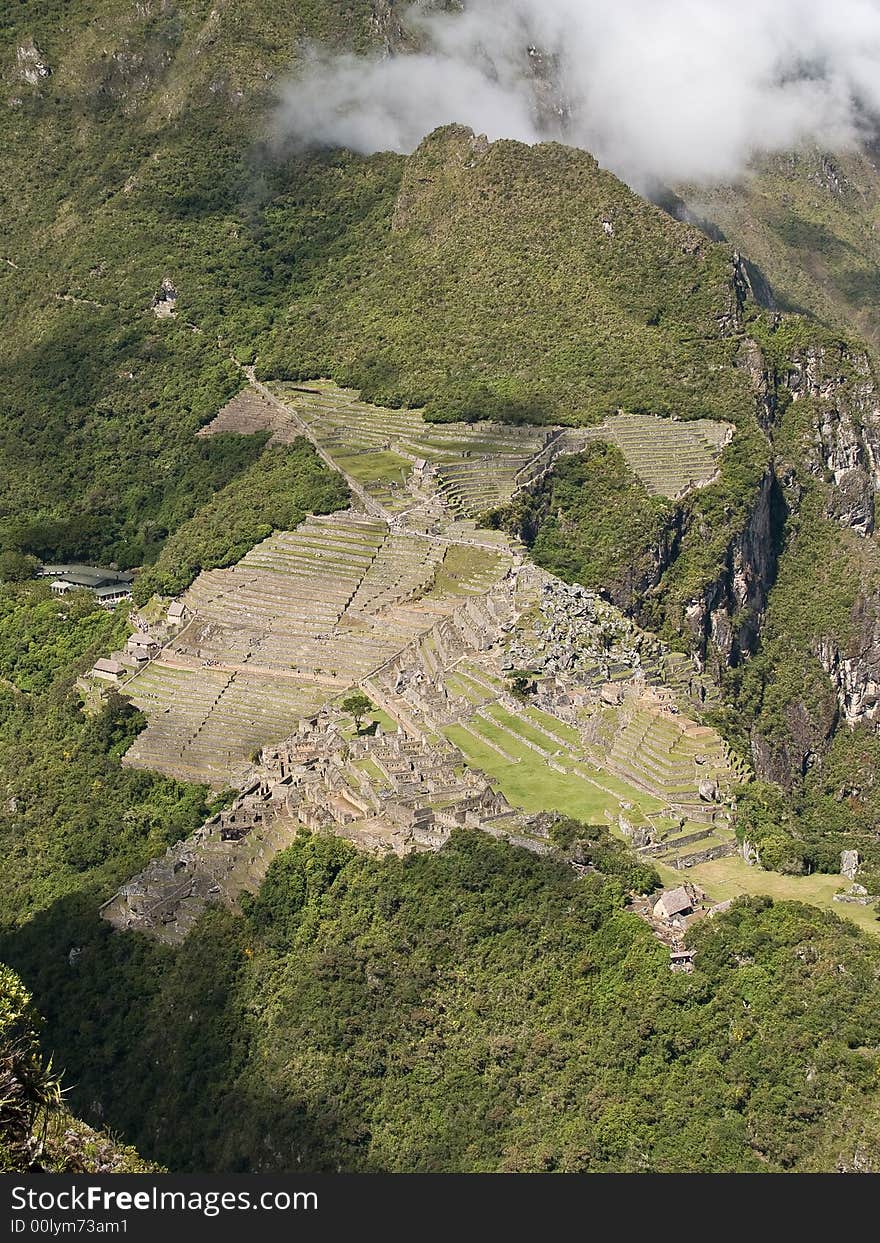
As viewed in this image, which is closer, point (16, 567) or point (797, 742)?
point (797, 742)

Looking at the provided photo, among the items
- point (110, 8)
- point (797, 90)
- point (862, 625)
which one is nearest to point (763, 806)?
point (862, 625)

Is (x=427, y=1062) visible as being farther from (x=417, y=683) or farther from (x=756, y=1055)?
(x=417, y=683)

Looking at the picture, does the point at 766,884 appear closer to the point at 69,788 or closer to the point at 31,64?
the point at 69,788

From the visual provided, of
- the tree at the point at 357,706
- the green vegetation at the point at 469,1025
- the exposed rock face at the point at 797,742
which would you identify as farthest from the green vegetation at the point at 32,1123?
the exposed rock face at the point at 797,742

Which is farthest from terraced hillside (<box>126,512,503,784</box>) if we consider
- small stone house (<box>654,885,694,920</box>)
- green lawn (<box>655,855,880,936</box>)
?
small stone house (<box>654,885,694,920</box>)

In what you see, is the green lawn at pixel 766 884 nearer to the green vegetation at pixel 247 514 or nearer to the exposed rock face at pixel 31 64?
the green vegetation at pixel 247 514

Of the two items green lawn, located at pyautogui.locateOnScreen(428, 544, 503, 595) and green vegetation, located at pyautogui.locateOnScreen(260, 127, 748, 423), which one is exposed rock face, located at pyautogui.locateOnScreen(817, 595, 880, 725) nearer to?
green vegetation, located at pyautogui.locateOnScreen(260, 127, 748, 423)

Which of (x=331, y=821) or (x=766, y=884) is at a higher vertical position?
(x=766, y=884)

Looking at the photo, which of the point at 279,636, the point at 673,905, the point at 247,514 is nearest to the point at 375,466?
the point at 247,514
